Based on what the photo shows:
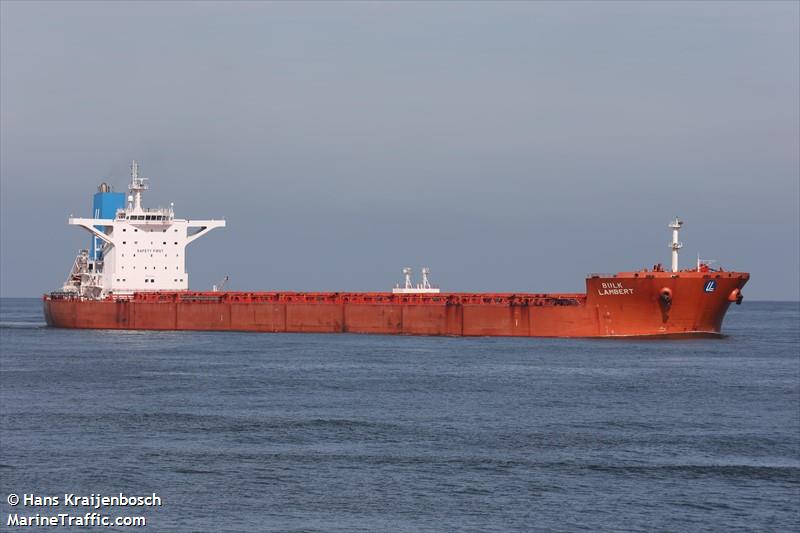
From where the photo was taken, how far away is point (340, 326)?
59062 mm

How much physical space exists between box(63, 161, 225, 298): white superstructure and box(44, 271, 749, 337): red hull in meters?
1.95

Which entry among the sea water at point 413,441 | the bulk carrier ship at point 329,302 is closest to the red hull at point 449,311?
the bulk carrier ship at point 329,302

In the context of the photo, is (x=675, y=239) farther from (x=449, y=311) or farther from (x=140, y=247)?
(x=140, y=247)

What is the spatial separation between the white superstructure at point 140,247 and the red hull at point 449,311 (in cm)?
195

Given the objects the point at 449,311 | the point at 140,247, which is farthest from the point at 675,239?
the point at 140,247

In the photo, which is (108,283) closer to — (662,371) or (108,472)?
(662,371)

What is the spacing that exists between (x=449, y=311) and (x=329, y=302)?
23.4ft

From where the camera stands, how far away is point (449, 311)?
184 feet

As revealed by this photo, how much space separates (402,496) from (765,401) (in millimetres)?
16813

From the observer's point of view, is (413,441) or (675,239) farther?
(675,239)

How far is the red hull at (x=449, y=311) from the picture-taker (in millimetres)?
49031

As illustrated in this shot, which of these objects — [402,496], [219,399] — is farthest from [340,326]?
[402,496]

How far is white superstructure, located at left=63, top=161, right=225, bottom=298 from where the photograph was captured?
64312 millimetres

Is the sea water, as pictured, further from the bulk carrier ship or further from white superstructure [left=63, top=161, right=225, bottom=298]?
white superstructure [left=63, top=161, right=225, bottom=298]
